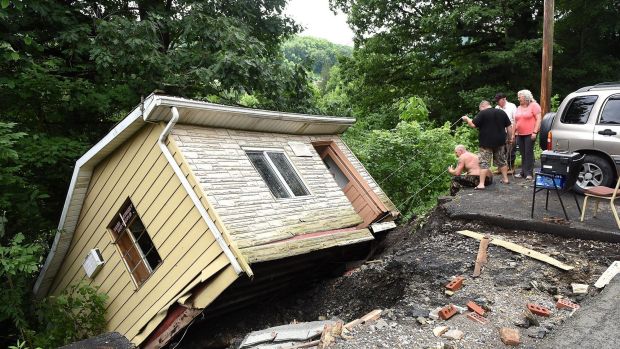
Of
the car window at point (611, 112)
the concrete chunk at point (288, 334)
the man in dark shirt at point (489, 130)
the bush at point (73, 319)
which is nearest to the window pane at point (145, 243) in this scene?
the bush at point (73, 319)

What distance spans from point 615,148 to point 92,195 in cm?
973

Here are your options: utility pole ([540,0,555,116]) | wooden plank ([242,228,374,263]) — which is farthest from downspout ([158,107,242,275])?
utility pole ([540,0,555,116])

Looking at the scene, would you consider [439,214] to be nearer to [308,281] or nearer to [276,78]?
[308,281]

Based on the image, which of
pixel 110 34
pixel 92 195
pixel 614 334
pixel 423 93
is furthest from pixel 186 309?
pixel 423 93

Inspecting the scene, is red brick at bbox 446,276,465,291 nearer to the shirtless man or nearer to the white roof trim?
the shirtless man

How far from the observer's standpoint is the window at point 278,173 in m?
8.05

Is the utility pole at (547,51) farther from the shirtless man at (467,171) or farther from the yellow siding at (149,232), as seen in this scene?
the yellow siding at (149,232)

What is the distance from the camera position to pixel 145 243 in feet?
25.1

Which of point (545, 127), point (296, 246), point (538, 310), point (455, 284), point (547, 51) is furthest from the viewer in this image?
point (547, 51)

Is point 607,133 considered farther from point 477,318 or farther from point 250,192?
point 250,192

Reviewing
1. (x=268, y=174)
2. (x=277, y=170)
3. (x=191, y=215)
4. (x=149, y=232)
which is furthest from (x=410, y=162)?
(x=149, y=232)

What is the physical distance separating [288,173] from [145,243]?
2.83 m

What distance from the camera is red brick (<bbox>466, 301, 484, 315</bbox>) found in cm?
514

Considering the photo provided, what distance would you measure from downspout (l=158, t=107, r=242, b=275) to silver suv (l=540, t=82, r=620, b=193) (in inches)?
263
